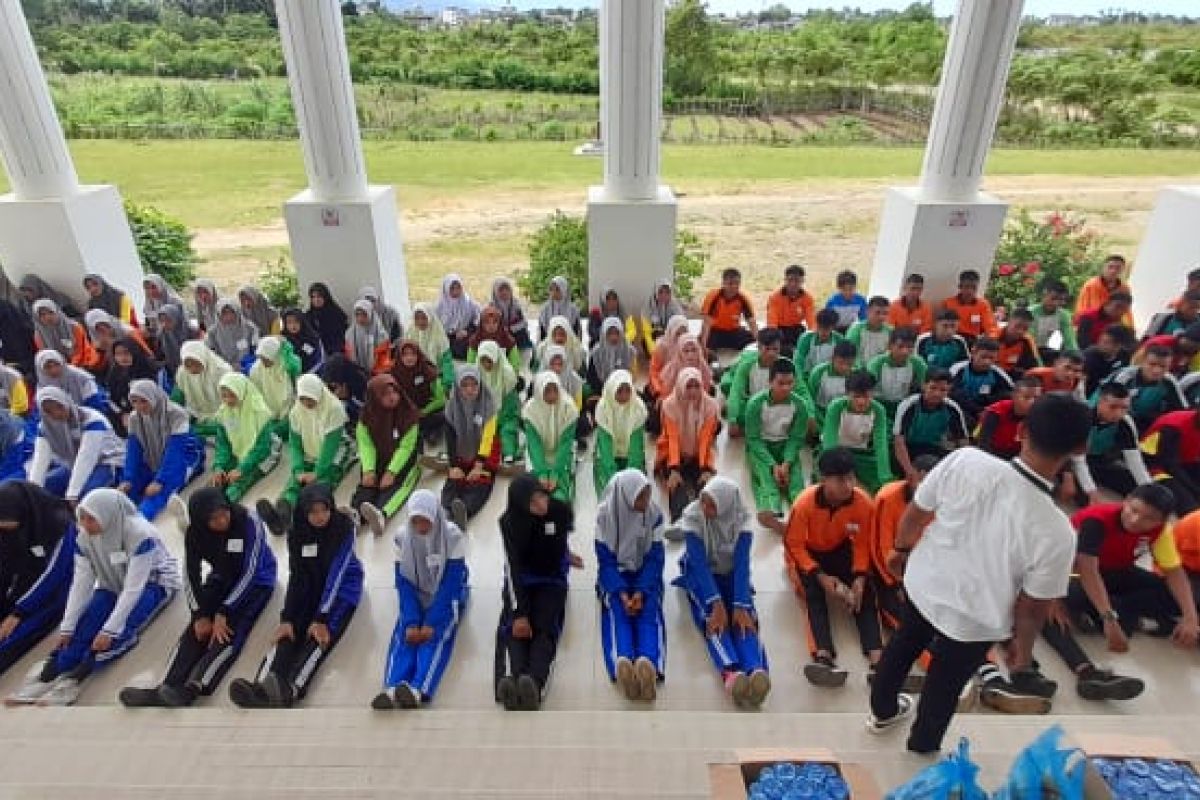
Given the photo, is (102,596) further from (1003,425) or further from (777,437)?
(1003,425)

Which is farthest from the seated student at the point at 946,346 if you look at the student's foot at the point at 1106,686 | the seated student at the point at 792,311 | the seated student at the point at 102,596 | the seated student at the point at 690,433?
the seated student at the point at 102,596

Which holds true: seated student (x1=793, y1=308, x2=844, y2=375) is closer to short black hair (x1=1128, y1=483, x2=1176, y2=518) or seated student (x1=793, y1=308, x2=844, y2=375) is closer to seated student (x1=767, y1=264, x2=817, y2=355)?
seated student (x1=767, y1=264, x2=817, y2=355)

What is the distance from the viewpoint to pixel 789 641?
3.25m

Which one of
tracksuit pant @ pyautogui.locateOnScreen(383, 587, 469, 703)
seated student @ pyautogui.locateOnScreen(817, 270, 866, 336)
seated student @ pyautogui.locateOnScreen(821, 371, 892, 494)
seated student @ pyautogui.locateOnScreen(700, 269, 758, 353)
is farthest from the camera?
seated student @ pyautogui.locateOnScreen(700, 269, 758, 353)

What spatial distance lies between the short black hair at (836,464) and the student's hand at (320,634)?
2.19 meters

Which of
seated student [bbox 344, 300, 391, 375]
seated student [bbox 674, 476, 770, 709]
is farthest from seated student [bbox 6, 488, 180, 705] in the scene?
seated student [bbox 674, 476, 770, 709]

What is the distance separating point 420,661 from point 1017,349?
4064mm

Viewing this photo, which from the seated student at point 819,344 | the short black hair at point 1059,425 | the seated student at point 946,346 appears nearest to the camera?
the short black hair at point 1059,425

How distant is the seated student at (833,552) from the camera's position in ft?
10.4

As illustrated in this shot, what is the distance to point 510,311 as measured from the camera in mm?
5820

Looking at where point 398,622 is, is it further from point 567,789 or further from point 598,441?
point 598,441

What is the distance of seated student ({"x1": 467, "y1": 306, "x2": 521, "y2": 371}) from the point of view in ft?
17.8

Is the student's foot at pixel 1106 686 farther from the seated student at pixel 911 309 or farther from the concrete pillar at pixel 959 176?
the concrete pillar at pixel 959 176

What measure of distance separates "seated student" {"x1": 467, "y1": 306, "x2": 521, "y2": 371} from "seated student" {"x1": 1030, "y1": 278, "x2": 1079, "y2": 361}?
141 inches
